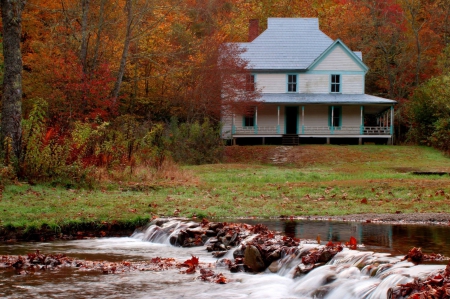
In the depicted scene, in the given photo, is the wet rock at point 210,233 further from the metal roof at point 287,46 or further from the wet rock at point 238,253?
the metal roof at point 287,46

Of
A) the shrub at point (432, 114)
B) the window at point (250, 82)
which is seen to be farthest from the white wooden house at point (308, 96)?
the shrub at point (432, 114)

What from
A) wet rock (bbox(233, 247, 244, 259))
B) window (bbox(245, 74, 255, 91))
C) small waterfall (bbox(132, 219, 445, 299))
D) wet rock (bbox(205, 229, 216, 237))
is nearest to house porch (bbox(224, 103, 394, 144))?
window (bbox(245, 74, 255, 91))

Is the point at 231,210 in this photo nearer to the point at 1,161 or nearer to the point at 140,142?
the point at 1,161

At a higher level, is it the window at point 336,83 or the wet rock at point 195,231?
the window at point 336,83

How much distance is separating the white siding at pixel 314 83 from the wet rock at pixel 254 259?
3837cm

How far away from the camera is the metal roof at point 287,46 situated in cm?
4759

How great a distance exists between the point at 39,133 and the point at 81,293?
1138 cm

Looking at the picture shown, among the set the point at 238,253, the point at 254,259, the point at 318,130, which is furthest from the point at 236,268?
the point at 318,130

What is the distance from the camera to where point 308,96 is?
4662cm

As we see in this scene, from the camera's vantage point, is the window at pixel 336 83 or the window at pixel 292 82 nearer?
the window at pixel 336 83

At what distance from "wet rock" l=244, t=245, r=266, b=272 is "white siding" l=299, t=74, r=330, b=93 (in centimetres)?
3837

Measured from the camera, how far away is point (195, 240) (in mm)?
12070

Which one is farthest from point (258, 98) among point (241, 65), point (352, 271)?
point (352, 271)

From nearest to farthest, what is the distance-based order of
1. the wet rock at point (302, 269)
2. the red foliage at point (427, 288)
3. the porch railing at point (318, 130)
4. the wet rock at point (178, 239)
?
the red foliage at point (427, 288), the wet rock at point (302, 269), the wet rock at point (178, 239), the porch railing at point (318, 130)
